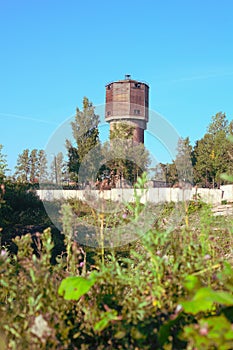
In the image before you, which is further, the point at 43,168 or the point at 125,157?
the point at 125,157

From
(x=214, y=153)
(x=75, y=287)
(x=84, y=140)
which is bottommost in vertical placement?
(x=75, y=287)

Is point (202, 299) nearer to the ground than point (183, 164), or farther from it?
nearer to the ground

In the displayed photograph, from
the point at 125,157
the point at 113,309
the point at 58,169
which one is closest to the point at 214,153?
the point at 125,157

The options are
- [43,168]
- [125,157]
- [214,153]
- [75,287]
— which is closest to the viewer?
[75,287]

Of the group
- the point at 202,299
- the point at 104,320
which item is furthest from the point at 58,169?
the point at 202,299

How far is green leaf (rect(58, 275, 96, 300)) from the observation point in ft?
5.48

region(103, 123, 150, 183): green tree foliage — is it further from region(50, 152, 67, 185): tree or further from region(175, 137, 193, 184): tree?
region(50, 152, 67, 185): tree

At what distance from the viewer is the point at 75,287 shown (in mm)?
1725

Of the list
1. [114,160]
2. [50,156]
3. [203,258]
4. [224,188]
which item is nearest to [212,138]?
[224,188]

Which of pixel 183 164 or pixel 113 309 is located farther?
pixel 183 164

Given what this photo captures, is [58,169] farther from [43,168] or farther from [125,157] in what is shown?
[125,157]

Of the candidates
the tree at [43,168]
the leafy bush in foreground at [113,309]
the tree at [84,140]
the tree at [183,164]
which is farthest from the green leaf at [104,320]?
the tree at [84,140]

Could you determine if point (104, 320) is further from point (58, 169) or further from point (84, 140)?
point (84, 140)

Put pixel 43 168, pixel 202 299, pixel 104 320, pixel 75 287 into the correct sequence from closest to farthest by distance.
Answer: pixel 202 299, pixel 104 320, pixel 75 287, pixel 43 168
